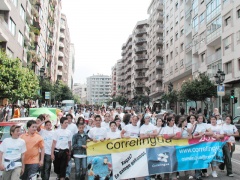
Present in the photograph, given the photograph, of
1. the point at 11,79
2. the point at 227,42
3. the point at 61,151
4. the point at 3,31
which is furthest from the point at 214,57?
the point at 61,151

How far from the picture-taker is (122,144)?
7699 millimetres

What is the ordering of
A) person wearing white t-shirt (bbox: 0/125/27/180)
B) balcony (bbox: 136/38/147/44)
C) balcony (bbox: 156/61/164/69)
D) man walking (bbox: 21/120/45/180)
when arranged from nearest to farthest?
person wearing white t-shirt (bbox: 0/125/27/180) → man walking (bbox: 21/120/45/180) → balcony (bbox: 156/61/164/69) → balcony (bbox: 136/38/147/44)

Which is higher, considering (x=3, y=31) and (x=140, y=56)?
(x=140, y=56)

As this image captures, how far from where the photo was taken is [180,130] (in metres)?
8.58

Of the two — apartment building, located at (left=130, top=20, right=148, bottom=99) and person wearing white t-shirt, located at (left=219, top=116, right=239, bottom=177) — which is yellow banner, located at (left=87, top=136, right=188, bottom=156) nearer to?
person wearing white t-shirt, located at (left=219, top=116, right=239, bottom=177)

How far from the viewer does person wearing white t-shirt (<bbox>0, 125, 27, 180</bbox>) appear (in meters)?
5.71

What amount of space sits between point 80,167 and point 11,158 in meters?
2.17

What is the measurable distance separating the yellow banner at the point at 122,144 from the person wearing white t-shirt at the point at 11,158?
6.70 ft

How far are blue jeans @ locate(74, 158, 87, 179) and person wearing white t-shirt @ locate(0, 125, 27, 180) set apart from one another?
6.12 ft

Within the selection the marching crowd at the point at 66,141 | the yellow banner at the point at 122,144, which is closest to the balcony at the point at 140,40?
the marching crowd at the point at 66,141

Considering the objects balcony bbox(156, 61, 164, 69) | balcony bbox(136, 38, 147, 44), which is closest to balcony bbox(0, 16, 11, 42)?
balcony bbox(156, 61, 164, 69)

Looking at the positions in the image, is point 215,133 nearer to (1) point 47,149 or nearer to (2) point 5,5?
(1) point 47,149

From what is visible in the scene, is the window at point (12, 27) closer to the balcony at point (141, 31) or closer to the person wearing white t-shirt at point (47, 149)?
the person wearing white t-shirt at point (47, 149)

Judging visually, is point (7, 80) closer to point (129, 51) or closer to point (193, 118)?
point (193, 118)
